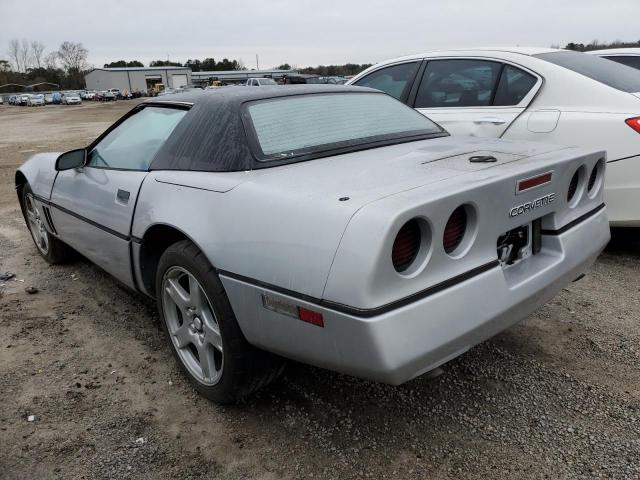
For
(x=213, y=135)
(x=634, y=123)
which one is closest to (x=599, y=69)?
(x=634, y=123)

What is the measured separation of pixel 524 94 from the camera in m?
4.18

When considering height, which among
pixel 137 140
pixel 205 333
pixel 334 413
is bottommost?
pixel 334 413

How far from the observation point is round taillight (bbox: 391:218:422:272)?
1727 mm

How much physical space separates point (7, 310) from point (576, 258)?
140 inches

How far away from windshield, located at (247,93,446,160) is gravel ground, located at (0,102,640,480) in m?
1.16

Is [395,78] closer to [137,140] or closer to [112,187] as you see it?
[137,140]

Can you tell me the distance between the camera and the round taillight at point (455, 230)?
6.17ft

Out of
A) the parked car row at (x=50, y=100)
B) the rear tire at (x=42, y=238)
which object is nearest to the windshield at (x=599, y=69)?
the rear tire at (x=42, y=238)

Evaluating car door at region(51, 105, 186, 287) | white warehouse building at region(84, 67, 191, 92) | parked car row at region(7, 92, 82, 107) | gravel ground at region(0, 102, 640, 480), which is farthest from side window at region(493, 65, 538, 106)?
white warehouse building at region(84, 67, 191, 92)

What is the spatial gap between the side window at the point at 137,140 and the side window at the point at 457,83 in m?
2.55

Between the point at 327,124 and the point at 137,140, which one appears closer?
the point at 327,124

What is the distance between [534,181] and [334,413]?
4.30 feet

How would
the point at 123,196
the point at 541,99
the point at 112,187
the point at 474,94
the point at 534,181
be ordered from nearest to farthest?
the point at 534,181
the point at 123,196
the point at 112,187
the point at 541,99
the point at 474,94

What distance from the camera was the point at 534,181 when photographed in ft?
6.88
